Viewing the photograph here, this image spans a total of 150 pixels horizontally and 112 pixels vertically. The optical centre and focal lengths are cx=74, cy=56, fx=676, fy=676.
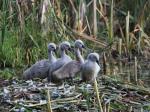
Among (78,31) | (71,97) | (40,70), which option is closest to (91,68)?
(71,97)

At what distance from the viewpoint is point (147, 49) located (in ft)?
42.6

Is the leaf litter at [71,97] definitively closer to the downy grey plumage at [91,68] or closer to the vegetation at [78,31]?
the downy grey plumage at [91,68]

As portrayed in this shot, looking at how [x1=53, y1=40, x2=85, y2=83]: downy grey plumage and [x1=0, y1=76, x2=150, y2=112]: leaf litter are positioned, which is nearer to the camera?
[x1=0, y1=76, x2=150, y2=112]: leaf litter

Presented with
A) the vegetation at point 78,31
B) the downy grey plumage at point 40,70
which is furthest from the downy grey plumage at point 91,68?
the vegetation at point 78,31

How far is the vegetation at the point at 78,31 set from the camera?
11047mm

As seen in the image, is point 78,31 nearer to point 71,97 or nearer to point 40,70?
point 40,70

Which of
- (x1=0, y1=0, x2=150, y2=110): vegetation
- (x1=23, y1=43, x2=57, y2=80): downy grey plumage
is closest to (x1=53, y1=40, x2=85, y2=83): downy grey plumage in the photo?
(x1=23, y1=43, x2=57, y2=80): downy grey plumage

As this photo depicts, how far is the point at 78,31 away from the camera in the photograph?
496 inches

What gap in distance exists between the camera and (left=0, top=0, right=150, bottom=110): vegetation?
11.0 m

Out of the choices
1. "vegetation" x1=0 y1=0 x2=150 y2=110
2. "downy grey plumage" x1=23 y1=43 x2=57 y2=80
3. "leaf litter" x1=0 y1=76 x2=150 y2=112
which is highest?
"vegetation" x1=0 y1=0 x2=150 y2=110

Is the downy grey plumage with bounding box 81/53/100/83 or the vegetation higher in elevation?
the vegetation

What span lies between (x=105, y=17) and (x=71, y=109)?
604 centimetres

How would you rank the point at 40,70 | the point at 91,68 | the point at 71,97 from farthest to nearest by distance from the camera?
the point at 40,70, the point at 91,68, the point at 71,97

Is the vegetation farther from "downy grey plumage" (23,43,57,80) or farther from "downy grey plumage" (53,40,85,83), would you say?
"downy grey plumage" (53,40,85,83)
